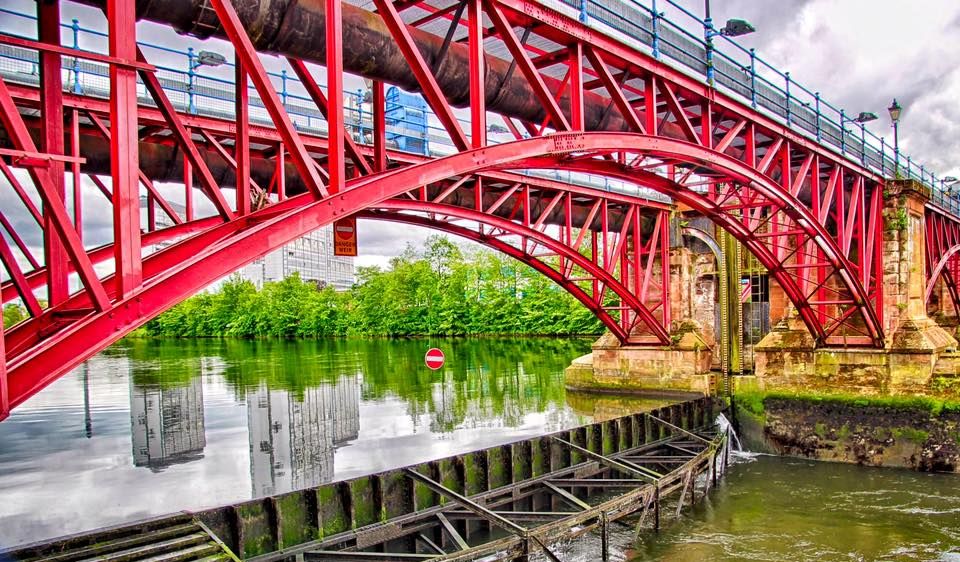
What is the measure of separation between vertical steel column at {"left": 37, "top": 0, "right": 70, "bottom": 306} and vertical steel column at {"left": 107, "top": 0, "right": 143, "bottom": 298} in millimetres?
573

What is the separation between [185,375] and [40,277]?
34.9 metres

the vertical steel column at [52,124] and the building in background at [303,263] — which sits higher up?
the building in background at [303,263]

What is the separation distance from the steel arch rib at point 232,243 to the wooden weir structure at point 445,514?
3.73m

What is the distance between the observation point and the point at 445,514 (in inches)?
485

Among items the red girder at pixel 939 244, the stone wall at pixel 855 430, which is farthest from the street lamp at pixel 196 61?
the red girder at pixel 939 244

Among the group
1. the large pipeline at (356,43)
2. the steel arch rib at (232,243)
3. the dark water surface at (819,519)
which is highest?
the large pipeline at (356,43)

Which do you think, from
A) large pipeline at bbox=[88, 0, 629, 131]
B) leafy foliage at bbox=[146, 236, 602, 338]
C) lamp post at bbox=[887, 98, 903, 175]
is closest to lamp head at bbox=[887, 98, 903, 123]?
lamp post at bbox=[887, 98, 903, 175]

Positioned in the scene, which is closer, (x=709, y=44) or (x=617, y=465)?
(x=617, y=465)

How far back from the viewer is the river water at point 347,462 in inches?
547

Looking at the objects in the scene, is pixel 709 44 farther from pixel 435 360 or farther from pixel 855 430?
pixel 435 360

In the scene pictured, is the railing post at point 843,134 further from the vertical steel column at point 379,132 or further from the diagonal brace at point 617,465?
the vertical steel column at point 379,132

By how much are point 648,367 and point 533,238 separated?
9339 millimetres

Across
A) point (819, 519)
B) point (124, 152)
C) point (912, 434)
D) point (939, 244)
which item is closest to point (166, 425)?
point (819, 519)

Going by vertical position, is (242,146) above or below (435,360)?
above
